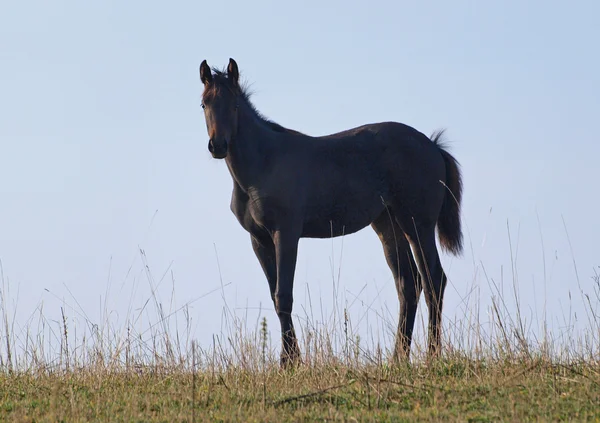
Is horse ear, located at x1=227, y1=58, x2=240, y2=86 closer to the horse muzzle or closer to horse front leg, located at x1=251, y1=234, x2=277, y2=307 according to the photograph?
the horse muzzle

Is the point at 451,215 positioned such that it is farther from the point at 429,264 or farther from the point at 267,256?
the point at 267,256

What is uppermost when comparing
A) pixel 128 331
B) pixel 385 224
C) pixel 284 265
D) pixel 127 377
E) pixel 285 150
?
pixel 285 150

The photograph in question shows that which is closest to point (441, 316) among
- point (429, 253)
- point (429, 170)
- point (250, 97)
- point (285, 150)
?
→ point (429, 253)

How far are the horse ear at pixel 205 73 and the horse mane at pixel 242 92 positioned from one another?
0.06m

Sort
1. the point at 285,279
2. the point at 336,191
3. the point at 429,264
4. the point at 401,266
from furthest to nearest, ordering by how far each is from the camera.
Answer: the point at 401,266, the point at 429,264, the point at 336,191, the point at 285,279

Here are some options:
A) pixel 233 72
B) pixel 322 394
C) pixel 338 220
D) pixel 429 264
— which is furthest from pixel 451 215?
pixel 322 394

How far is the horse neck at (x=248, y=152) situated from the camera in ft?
28.0

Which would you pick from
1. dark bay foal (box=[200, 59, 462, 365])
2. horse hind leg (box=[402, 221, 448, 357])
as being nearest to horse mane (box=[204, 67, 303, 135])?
dark bay foal (box=[200, 59, 462, 365])

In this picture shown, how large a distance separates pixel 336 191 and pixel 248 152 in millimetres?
1018

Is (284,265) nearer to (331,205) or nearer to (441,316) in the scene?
(331,205)

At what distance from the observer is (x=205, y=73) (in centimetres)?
859

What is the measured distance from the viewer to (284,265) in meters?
8.29

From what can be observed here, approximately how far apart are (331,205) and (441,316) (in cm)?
168

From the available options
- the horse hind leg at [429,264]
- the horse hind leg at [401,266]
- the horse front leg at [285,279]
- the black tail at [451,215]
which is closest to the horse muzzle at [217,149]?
the horse front leg at [285,279]
